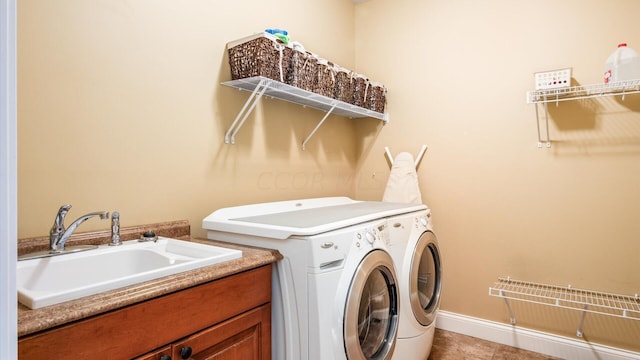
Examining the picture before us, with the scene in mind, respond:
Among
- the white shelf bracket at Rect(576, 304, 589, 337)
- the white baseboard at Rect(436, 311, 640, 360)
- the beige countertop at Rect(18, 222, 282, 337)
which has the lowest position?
the white baseboard at Rect(436, 311, 640, 360)

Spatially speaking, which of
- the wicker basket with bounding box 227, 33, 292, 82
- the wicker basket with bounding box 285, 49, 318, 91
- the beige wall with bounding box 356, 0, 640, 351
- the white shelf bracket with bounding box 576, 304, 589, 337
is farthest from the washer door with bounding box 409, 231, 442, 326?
the wicker basket with bounding box 227, 33, 292, 82

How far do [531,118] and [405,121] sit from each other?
0.88 m

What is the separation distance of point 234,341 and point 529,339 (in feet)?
6.90

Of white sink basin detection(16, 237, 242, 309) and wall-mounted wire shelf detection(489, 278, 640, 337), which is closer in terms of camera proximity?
white sink basin detection(16, 237, 242, 309)

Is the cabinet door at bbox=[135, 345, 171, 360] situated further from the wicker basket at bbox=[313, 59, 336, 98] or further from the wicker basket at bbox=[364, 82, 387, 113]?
the wicker basket at bbox=[364, 82, 387, 113]

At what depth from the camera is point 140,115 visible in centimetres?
152

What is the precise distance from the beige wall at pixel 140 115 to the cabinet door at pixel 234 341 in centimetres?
67

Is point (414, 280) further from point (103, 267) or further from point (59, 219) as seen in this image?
point (59, 219)

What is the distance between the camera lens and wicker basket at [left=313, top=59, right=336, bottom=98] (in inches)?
84.0

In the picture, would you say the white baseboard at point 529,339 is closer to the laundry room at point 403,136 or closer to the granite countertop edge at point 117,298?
the laundry room at point 403,136

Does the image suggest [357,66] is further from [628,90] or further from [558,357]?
[558,357]

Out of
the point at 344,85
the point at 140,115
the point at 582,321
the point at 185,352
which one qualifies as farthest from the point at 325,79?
the point at 582,321

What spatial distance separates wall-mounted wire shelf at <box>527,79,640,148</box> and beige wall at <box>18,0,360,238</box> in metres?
1.62

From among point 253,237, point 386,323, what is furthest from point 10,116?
point 386,323
